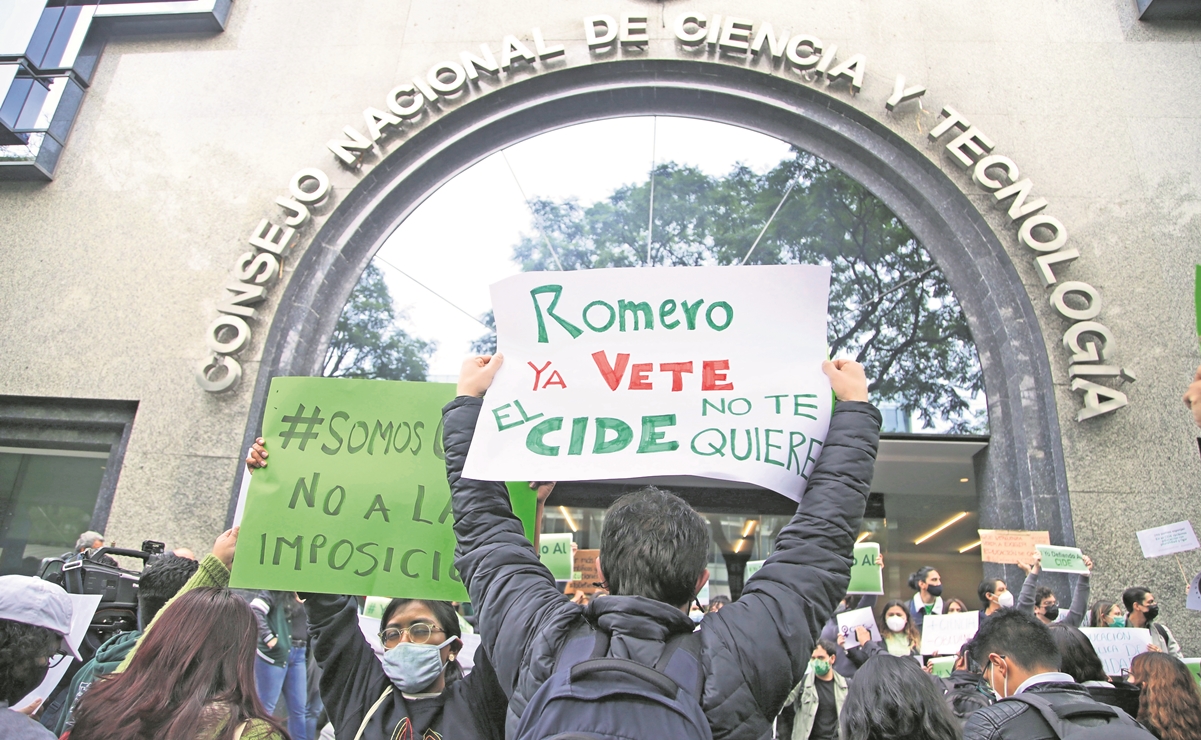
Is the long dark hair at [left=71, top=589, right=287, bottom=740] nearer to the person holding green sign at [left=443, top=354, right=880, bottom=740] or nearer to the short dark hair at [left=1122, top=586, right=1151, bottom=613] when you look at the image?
the person holding green sign at [left=443, top=354, right=880, bottom=740]

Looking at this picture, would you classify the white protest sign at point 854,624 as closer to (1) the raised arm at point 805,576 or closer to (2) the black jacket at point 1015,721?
(2) the black jacket at point 1015,721

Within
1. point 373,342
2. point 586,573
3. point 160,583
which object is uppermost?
point 373,342

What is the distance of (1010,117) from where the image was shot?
8.56 metres

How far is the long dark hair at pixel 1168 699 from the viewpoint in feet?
9.39

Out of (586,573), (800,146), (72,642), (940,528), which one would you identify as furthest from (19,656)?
(940,528)

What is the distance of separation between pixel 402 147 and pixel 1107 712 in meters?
8.30

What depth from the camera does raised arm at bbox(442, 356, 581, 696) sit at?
5.13 ft

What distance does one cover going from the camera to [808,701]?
5.64 metres

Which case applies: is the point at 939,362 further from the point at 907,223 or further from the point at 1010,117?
the point at 1010,117

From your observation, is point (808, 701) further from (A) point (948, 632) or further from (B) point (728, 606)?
(B) point (728, 606)

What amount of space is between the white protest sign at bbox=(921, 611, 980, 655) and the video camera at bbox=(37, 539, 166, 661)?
474cm

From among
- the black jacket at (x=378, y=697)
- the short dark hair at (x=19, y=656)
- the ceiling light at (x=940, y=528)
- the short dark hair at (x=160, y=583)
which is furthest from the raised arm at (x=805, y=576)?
the ceiling light at (x=940, y=528)

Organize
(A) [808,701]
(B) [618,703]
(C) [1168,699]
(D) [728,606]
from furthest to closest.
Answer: (A) [808,701], (C) [1168,699], (D) [728,606], (B) [618,703]

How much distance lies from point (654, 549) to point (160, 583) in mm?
2443
